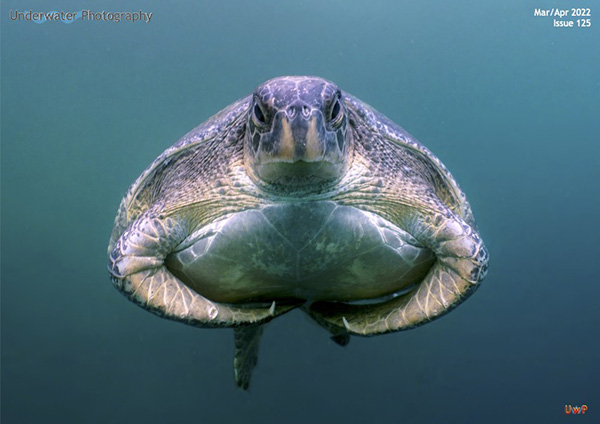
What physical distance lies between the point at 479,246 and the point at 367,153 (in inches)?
Answer: 27.6

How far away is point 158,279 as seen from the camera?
2.00 meters

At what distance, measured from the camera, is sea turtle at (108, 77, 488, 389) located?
193 centimetres

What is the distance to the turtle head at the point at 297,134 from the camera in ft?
5.06

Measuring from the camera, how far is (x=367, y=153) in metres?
2.11

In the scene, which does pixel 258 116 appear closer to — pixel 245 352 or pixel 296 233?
pixel 296 233

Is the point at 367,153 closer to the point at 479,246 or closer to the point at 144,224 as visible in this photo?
the point at 479,246

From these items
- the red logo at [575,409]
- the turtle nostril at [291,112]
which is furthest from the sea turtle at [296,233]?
the red logo at [575,409]

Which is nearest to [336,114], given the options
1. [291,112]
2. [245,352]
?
[291,112]

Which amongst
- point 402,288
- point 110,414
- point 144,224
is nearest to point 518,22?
point 402,288

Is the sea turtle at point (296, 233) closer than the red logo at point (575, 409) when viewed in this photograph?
Yes

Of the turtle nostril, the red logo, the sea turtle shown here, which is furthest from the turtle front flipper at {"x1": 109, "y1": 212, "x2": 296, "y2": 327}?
the red logo

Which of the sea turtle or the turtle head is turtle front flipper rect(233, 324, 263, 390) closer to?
the sea turtle

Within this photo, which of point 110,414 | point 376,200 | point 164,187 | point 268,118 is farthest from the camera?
point 110,414

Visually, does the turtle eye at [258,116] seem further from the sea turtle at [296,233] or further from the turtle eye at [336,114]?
the turtle eye at [336,114]
